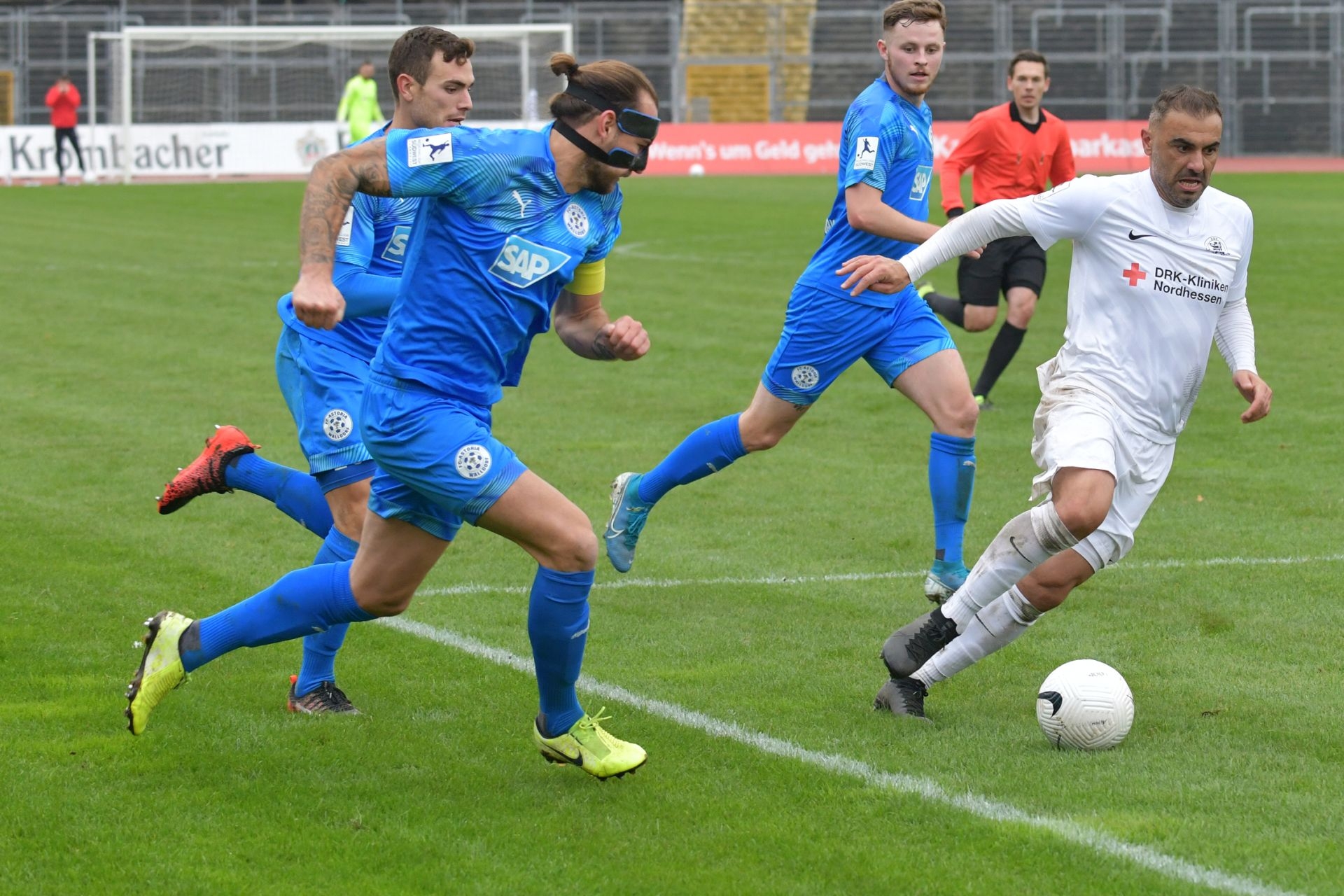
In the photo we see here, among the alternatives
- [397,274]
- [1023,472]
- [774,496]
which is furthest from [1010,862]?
[1023,472]

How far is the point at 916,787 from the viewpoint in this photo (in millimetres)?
4699

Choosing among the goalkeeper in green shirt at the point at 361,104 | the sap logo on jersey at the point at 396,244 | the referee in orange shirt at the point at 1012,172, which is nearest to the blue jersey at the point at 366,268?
the sap logo on jersey at the point at 396,244

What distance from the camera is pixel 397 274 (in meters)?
5.79

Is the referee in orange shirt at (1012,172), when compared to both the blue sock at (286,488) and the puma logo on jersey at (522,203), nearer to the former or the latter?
the blue sock at (286,488)

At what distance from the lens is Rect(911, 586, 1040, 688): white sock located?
17.4 feet

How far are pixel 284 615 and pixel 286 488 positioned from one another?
129 centimetres

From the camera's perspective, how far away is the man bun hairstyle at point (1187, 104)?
522 cm

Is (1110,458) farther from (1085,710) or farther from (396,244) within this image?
(396,244)

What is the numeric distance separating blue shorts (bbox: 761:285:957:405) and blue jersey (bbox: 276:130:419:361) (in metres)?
1.98

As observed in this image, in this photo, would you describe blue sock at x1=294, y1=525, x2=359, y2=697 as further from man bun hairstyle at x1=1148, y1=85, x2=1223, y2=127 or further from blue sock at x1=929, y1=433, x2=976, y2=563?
man bun hairstyle at x1=1148, y1=85, x2=1223, y2=127

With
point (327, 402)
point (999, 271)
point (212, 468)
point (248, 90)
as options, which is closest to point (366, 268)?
point (327, 402)

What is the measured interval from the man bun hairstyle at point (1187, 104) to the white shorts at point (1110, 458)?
88 centimetres

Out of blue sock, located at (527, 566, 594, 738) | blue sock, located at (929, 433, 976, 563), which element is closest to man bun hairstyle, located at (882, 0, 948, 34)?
blue sock, located at (929, 433, 976, 563)

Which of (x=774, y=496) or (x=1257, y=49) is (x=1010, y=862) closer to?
(x=774, y=496)
